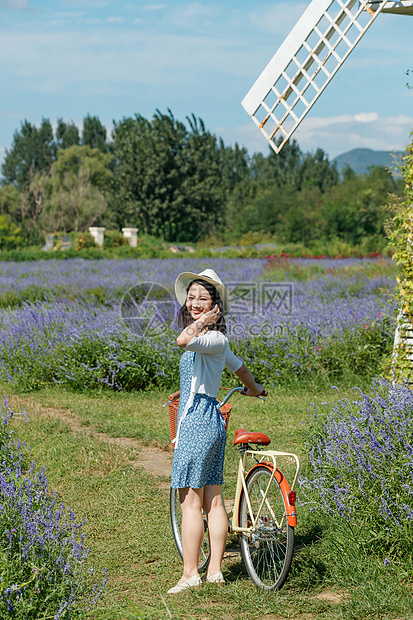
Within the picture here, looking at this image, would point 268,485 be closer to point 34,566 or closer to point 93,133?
point 34,566

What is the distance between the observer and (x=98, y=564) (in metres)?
3.75

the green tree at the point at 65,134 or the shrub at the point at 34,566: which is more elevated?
the green tree at the point at 65,134

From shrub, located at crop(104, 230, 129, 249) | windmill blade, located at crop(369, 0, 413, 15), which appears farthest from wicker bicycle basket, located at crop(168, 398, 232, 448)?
shrub, located at crop(104, 230, 129, 249)

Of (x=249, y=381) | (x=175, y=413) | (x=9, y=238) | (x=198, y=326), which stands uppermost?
(x=9, y=238)

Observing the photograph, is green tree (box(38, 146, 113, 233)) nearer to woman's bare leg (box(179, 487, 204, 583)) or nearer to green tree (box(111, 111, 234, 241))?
green tree (box(111, 111, 234, 241))

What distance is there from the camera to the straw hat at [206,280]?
3391 mm

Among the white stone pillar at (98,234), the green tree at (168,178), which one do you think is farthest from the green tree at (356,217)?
the white stone pillar at (98,234)

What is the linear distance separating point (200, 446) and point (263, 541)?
0.68 meters

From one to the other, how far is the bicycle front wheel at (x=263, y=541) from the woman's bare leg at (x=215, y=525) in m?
0.16

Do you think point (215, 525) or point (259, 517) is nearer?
point (215, 525)

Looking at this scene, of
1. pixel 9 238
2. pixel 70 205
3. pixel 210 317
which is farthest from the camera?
pixel 70 205

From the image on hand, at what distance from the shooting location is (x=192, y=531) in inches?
129
